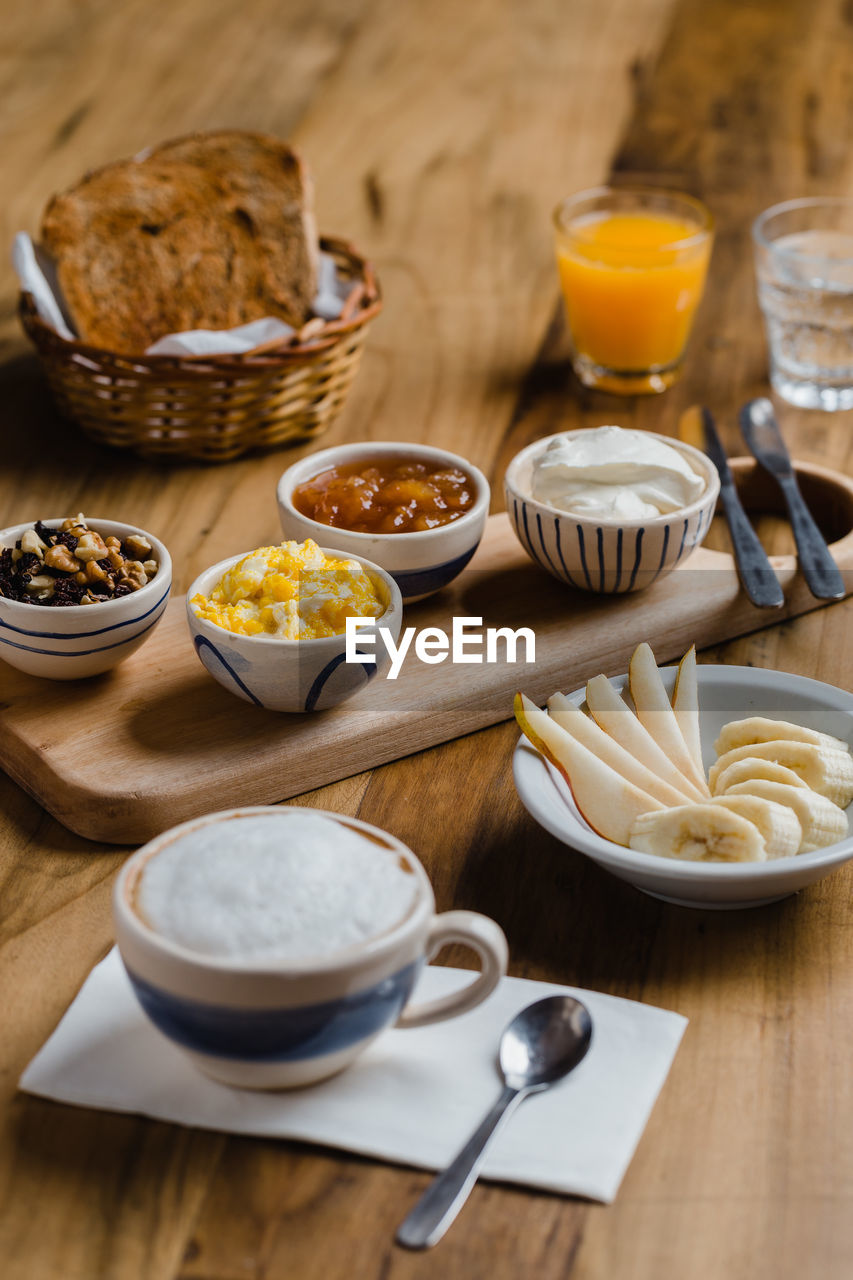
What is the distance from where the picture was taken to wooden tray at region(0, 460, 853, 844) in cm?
135

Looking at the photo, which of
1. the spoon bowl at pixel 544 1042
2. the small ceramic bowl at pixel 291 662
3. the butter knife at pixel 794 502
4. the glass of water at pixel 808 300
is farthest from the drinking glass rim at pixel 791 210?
the spoon bowl at pixel 544 1042

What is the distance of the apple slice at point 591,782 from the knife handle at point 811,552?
1.94ft

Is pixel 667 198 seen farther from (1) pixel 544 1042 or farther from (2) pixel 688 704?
(1) pixel 544 1042

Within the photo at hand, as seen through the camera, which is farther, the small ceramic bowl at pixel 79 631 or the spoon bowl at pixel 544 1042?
the small ceramic bowl at pixel 79 631

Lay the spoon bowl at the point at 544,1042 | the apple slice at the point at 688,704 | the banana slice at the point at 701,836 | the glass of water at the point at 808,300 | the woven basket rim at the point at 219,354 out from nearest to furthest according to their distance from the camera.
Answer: the spoon bowl at the point at 544,1042 < the banana slice at the point at 701,836 < the apple slice at the point at 688,704 < the woven basket rim at the point at 219,354 < the glass of water at the point at 808,300

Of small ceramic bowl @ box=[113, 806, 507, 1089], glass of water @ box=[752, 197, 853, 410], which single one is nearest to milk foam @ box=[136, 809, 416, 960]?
small ceramic bowl @ box=[113, 806, 507, 1089]

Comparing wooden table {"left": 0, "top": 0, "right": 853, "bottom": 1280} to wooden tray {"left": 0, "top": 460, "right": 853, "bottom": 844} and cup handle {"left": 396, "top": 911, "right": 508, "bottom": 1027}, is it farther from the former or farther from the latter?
cup handle {"left": 396, "top": 911, "right": 508, "bottom": 1027}

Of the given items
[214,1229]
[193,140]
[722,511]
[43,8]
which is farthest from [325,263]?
[43,8]

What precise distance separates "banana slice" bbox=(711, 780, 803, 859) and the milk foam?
13.3 inches

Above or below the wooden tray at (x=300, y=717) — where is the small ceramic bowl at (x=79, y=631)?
above

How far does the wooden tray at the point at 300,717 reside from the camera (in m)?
1.35

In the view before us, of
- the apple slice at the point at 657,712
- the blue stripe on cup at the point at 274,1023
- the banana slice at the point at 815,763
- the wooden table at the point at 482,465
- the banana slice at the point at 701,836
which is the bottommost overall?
the wooden table at the point at 482,465

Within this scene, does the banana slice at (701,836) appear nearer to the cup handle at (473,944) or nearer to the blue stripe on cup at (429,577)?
the cup handle at (473,944)

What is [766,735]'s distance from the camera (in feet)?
4.21
